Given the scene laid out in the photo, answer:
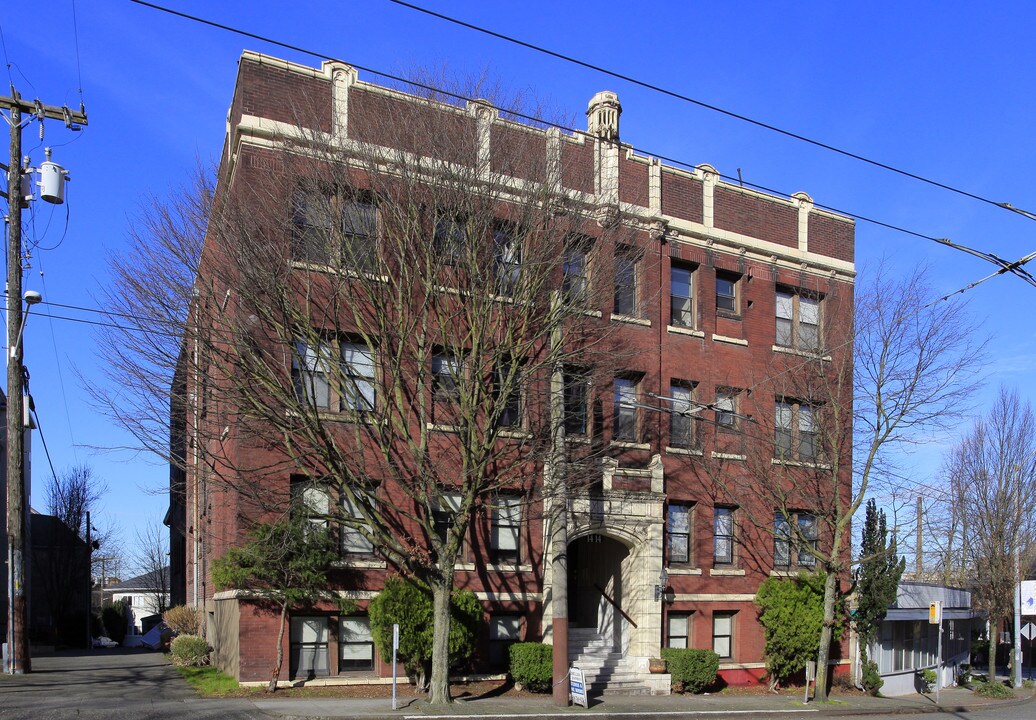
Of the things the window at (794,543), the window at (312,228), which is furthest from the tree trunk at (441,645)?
the window at (794,543)

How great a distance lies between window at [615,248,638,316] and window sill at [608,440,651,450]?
133 inches

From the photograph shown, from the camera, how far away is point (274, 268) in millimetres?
18453

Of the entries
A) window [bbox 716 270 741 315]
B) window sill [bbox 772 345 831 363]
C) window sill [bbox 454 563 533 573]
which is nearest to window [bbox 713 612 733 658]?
window sill [bbox 454 563 533 573]

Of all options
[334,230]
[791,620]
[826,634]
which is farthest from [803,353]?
[334,230]

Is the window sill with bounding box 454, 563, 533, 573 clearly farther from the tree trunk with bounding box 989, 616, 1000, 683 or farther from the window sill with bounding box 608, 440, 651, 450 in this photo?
the tree trunk with bounding box 989, 616, 1000, 683

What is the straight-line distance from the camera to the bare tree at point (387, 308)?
61.1 ft

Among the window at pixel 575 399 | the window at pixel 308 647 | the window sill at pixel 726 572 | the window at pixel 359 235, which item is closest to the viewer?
the window at pixel 359 235

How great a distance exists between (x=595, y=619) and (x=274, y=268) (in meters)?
13.5

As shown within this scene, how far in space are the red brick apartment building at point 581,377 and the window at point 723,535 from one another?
0.25 feet

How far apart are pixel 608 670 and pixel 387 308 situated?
34.0ft

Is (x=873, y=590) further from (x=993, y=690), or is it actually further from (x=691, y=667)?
(x=993, y=690)

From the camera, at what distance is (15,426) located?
22.2 m

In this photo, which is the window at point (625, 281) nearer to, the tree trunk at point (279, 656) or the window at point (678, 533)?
the window at point (678, 533)

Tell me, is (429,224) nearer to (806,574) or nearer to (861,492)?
(861,492)
